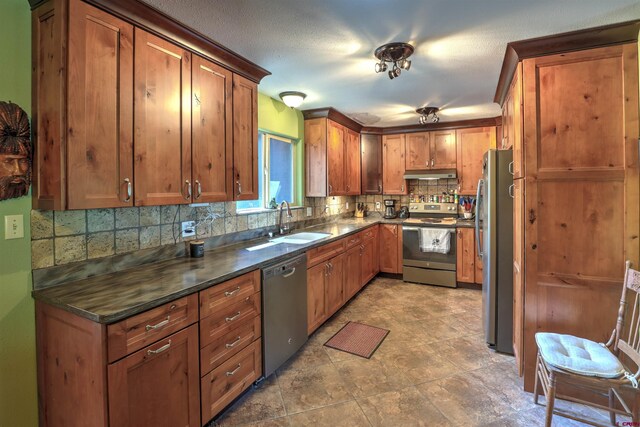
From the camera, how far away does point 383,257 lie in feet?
15.9

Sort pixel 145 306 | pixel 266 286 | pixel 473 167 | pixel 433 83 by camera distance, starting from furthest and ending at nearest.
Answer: pixel 473 167 < pixel 433 83 < pixel 266 286 < pixel 145 306

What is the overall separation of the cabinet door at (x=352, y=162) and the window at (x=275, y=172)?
2.99 ft

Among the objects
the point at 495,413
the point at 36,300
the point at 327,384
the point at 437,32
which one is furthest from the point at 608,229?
the point at 36,300

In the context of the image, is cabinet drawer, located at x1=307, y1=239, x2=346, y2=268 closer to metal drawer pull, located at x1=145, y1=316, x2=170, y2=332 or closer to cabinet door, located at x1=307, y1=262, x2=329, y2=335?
cabinet door, located at x1=307, y1=262, x2=329, y2=335

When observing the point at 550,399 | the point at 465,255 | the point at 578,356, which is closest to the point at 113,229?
the point at 550,399

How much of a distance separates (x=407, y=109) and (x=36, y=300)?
3.89 metres

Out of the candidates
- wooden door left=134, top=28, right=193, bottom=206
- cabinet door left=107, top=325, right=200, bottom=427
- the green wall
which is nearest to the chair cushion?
cabinet door left=107, top=325, right=200, bottom=427

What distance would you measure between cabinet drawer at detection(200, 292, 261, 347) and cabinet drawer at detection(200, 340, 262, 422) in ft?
0.64

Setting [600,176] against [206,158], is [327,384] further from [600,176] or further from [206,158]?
[600,176]

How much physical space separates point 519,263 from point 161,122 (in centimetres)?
254

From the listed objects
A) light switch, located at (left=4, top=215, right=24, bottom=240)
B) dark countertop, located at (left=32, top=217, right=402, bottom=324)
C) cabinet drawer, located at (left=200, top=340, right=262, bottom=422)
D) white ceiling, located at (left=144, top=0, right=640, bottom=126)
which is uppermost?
white ceiling, located at (left=144, top=0, right=640, bottom=126)

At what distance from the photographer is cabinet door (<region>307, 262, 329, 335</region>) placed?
2.79m

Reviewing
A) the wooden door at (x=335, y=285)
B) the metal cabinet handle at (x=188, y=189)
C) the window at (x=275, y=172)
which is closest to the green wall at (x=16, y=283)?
the metal cabinet handle at (x=188, y=189)

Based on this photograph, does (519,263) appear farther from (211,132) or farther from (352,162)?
(352,162)
